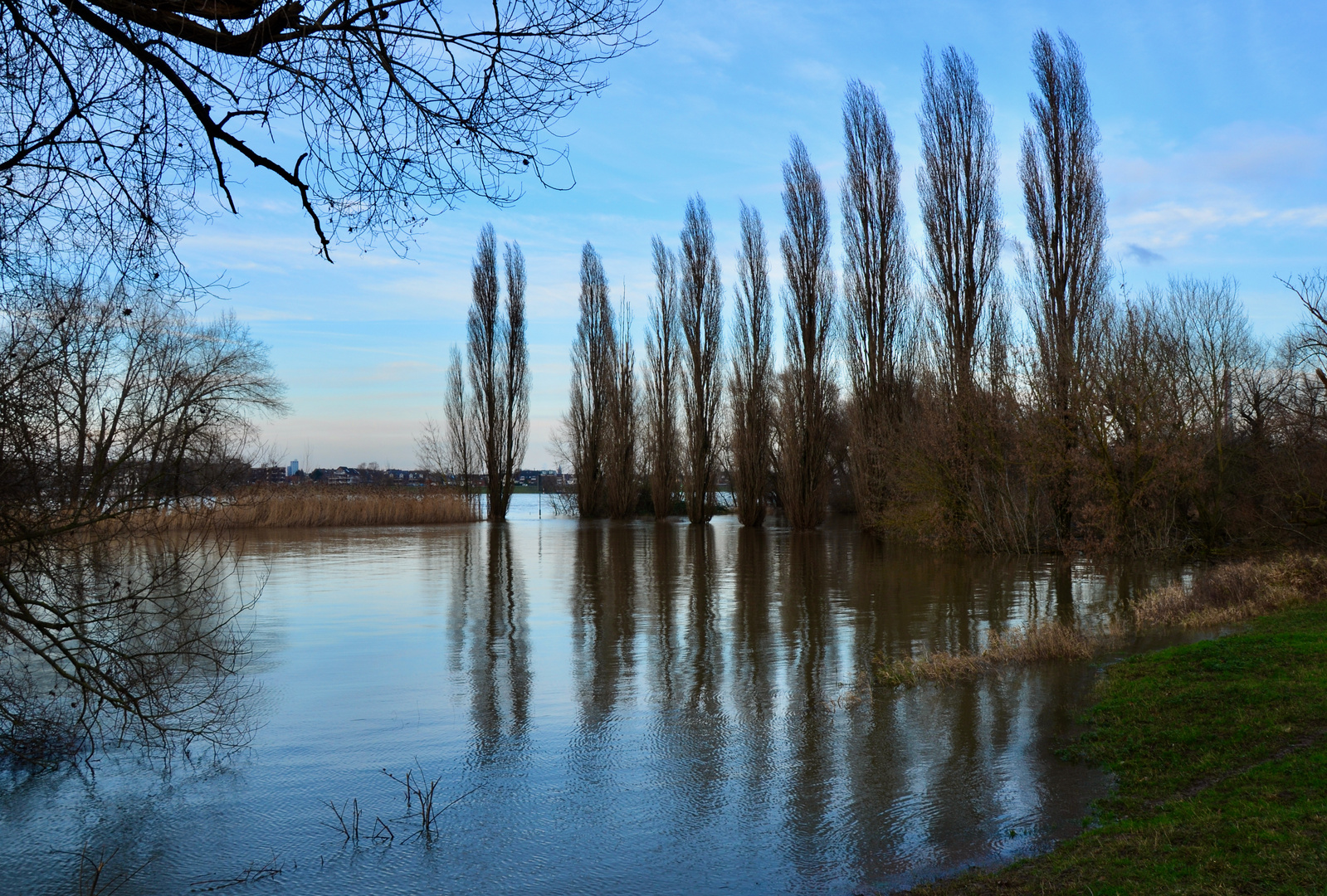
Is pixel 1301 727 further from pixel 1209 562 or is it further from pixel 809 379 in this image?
pixel 809 379

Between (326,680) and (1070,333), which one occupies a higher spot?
(1070,333)

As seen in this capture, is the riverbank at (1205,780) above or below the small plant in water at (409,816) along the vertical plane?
above

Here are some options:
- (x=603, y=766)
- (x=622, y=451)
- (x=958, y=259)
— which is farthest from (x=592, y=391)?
(x=603, y=766)

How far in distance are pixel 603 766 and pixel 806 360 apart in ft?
92.7

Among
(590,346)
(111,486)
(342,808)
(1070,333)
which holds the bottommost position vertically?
(342,808)

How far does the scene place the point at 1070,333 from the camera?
23000 mm

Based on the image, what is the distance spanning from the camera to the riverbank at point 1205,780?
402cm

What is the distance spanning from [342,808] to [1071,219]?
78.9 feet

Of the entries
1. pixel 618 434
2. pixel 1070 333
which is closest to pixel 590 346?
pixel 618 434

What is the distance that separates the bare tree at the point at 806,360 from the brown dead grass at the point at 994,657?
878 inches

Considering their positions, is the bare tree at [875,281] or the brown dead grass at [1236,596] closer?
the brown dead grass at [1236,596]

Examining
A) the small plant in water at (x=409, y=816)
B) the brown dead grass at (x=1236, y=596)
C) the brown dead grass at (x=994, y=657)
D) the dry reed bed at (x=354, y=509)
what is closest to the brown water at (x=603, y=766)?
the small plant in water at (x=409, y=816)

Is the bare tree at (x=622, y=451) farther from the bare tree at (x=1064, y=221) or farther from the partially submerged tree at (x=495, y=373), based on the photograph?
the bare tree at (x=1064, y=221)

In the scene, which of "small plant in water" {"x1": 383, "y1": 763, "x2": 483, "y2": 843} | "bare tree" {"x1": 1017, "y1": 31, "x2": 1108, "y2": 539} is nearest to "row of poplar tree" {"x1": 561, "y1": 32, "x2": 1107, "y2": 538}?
"bare tree" {"x1": 1017, "y1": 31, "x2": 1108, "y2": 539}
